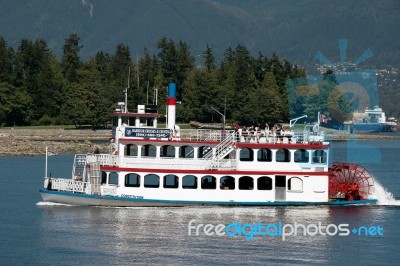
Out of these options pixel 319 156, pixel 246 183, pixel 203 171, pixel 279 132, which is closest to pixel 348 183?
pixel 319 156

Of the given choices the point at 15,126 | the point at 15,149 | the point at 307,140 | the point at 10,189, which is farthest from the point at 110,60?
the point at 307,140

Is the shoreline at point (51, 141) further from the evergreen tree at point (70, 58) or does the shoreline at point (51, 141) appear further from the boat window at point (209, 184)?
the boat window at point (209, 184)

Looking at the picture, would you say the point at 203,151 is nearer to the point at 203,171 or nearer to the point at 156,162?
the point at 203,171

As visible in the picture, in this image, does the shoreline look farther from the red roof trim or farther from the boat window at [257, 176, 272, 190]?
the boat window at [257, 176, 272, 190]

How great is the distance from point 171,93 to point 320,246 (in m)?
13.6

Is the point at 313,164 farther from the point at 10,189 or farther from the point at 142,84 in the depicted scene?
the point at 142,84

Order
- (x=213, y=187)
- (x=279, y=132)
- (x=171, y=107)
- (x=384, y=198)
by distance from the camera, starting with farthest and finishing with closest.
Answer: (x=384, y=198) → (x=171, y=107) → (x=279, y=132) → (x=213, y=187)

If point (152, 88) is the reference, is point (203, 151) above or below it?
below

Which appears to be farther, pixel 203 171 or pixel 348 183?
pixel 348 183

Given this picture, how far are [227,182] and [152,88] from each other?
271 feet

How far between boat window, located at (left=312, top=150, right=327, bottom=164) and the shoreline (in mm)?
38850

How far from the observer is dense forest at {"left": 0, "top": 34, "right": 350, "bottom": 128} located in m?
126

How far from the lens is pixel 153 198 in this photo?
167ft

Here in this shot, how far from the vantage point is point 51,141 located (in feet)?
351
